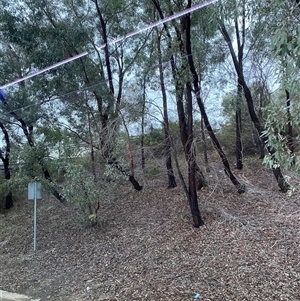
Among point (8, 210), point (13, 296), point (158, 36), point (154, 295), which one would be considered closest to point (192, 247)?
point (154, 295)

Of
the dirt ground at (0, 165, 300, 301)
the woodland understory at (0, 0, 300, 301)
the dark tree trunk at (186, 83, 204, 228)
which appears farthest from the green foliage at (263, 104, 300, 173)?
the dark tree trunk at (186, 83, 204, 228)

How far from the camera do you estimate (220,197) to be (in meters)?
8.41

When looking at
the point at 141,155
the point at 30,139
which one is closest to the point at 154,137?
the point at 141,155

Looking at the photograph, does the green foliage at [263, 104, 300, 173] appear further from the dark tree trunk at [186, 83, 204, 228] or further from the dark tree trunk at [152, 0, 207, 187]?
the dark tree trunk at [152, 0, 207, 187]

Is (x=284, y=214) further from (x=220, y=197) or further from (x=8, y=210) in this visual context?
(x=8, y=210)

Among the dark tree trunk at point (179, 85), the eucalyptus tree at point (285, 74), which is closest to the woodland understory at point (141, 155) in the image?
the dark tree trunk at point (179, 85)

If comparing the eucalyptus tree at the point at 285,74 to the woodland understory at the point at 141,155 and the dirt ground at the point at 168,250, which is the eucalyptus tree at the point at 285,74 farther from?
the dirt ground at the point at 168,250

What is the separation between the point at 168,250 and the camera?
610 cm

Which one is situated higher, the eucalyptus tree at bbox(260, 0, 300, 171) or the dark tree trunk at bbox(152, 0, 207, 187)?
the dark tree trunk at bbox(152, 0, 207, 187)

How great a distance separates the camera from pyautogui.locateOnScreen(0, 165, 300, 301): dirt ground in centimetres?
468

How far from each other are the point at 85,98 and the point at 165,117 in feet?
9.33

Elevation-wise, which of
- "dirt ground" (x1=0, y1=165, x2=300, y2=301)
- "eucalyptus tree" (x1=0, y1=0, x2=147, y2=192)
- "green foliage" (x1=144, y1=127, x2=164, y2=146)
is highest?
"eucalyptus tree" (x1=0, y1=0, x2=147, y2=192)

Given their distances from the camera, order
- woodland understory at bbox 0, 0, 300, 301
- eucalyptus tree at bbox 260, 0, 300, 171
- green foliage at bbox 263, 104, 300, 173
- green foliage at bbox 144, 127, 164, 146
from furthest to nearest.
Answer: green foliage at bbox 144, 127, 164, 146 → woodland understory at bbox 0, 0, 300, 301 → green foliage at bbox 263, 104, 300, 173 → eucalyptus tree at bbox 260, 0, 300, 171

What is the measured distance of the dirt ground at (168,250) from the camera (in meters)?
4.68
